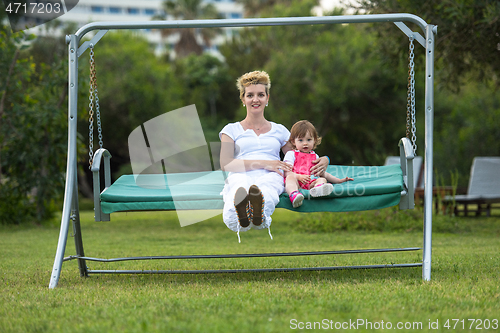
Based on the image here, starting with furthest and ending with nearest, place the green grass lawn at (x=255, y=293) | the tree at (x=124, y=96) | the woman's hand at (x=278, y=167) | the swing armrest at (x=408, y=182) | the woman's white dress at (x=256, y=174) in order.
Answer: the tree at (x=124, y=96) < the woman's hand at (x=278, y=167) < the swing armrest at (x=408, y=182) < the woman's white dress at (x=256, y=174) < the green grass lawn at (x=255, y=293)

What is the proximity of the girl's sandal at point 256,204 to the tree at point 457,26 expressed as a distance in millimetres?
4383

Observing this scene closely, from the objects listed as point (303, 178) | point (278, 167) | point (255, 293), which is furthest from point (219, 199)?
point (255, 293)

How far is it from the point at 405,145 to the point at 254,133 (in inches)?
46.7

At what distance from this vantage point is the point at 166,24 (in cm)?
395

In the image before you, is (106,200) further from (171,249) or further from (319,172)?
(171,249)

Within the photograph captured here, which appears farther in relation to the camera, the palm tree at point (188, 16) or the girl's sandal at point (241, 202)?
the palm tree at point (188, 16)

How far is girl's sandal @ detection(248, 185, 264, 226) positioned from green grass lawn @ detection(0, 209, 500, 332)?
1.46 feet

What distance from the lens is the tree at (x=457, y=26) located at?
6.88 metres

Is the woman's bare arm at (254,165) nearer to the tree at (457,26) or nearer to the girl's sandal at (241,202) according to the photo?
the girl's sandal at (241,202)

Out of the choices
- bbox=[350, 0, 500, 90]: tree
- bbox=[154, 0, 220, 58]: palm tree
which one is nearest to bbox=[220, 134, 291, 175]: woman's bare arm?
bbox=[350, 0, 500, 90]: tree

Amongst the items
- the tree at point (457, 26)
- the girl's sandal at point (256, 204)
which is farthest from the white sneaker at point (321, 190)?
the tree at point (457, 26)

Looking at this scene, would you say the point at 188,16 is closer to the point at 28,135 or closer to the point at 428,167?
the point at 28,135

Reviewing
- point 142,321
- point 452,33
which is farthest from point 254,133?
point 452,33

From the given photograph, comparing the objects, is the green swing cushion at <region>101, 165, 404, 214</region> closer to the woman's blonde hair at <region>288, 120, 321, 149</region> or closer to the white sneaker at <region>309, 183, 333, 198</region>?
the white sneaker at <region>309, 183, 333, 198</region>
